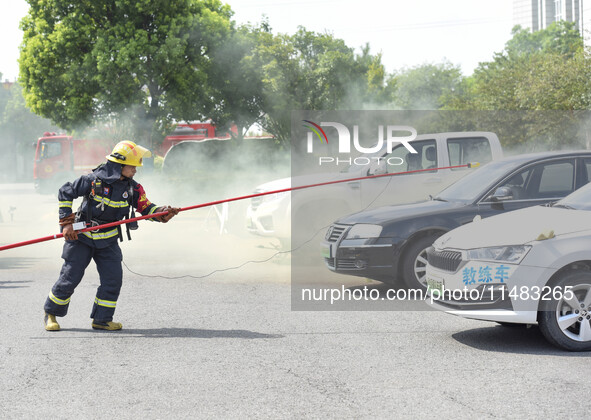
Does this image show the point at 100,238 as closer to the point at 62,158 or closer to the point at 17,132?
the point at 62,158

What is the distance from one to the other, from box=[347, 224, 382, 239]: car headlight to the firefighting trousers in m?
2.74

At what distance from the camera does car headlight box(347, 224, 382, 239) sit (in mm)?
8641

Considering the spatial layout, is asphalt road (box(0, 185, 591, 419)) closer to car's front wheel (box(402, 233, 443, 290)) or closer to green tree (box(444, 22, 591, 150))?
car's front wheel (box(402, 233, 443, 290))

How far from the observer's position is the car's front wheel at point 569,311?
230 inches

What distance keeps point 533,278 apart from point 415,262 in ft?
9.09

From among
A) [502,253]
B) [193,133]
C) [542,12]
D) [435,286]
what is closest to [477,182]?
[435,286]

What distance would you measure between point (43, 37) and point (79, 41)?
5.32 ft

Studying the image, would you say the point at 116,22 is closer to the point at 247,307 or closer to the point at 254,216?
the point at 254,216

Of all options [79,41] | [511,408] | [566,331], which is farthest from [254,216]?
[79,41]

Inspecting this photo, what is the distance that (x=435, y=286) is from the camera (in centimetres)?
650

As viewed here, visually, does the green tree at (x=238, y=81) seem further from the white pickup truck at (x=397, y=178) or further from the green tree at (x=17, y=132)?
the green tree at (x=17, y=132)

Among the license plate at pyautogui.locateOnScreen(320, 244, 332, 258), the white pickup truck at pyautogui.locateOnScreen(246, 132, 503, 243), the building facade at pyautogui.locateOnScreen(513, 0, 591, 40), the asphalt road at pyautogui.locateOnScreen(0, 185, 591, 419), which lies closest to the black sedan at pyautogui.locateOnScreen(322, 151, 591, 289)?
the license plate at pyautogui.locateOnScreen(320, 244, 332, 258)

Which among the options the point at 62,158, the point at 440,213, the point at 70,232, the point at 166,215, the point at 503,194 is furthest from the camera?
the point at 62,158

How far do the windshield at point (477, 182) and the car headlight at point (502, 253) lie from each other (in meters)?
2.47
